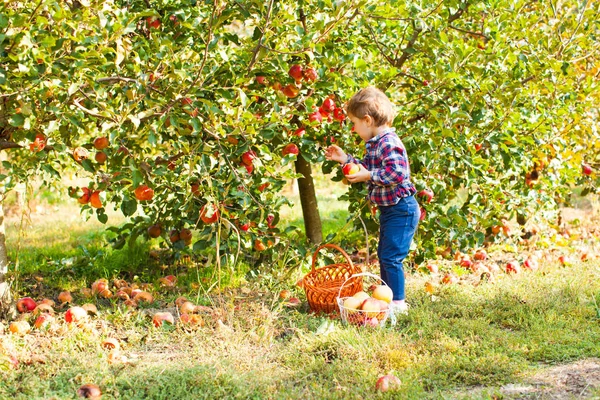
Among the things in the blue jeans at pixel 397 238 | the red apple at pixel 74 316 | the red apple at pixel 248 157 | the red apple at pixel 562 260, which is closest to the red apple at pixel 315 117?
the red apple at pixel 248 157

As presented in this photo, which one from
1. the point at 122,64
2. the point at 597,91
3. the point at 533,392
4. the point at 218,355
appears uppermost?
the point at 122,64

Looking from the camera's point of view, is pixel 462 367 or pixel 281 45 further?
pixel 281 45

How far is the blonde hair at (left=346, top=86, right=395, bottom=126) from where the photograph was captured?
3164mm

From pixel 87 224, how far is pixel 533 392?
5019 millimetres

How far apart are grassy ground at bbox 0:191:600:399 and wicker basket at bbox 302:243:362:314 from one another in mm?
97

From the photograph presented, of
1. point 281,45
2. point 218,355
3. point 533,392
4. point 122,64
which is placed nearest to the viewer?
point 533,392

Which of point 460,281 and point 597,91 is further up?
point 597,91

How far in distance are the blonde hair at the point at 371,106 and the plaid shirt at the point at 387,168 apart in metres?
0.09

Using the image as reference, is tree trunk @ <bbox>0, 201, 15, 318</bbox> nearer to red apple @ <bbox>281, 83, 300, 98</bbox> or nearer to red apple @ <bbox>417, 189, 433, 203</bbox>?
red apple @ <bbox>281, 83, 300, 98</bbox>

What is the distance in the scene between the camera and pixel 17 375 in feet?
8.32

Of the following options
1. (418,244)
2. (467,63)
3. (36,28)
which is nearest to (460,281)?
(418,244)

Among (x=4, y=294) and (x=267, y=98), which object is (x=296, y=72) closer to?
(x=267, y=98)


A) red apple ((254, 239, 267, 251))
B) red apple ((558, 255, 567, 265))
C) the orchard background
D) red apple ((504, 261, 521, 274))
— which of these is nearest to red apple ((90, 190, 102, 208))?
the orchard background

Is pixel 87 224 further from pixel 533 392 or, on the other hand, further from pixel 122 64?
pixel 533 392
